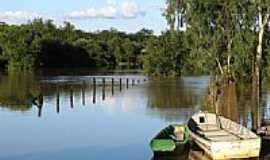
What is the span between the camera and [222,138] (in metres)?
24.2

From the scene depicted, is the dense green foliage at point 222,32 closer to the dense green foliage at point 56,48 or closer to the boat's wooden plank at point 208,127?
the boat's wooden plank at point 208,127

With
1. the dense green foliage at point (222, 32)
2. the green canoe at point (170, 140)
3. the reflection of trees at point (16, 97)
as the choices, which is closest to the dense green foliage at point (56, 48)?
the reflection of trees at point (16, 97)

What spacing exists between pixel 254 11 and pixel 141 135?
841 cm

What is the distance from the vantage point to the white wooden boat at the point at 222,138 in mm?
21844

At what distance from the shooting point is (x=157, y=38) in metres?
91.0

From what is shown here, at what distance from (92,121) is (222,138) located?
48.3 ft

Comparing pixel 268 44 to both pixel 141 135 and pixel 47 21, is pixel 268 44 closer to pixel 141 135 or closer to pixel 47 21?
pixel 141 135

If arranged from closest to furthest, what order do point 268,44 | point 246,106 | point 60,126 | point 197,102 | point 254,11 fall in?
point 254,11, point 268,44, point 60,126, point 246,106, point 197,102

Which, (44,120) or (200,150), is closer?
(200,150)

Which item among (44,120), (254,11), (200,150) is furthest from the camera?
(44,120)

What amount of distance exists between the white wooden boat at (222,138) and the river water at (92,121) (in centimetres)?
248

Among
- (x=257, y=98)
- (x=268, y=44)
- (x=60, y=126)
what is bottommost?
(x=60, y=126)

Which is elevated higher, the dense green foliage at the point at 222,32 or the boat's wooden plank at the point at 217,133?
the dense green foliage at the point at 222,32

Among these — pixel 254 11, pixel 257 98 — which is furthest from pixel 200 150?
pixel 254 11
